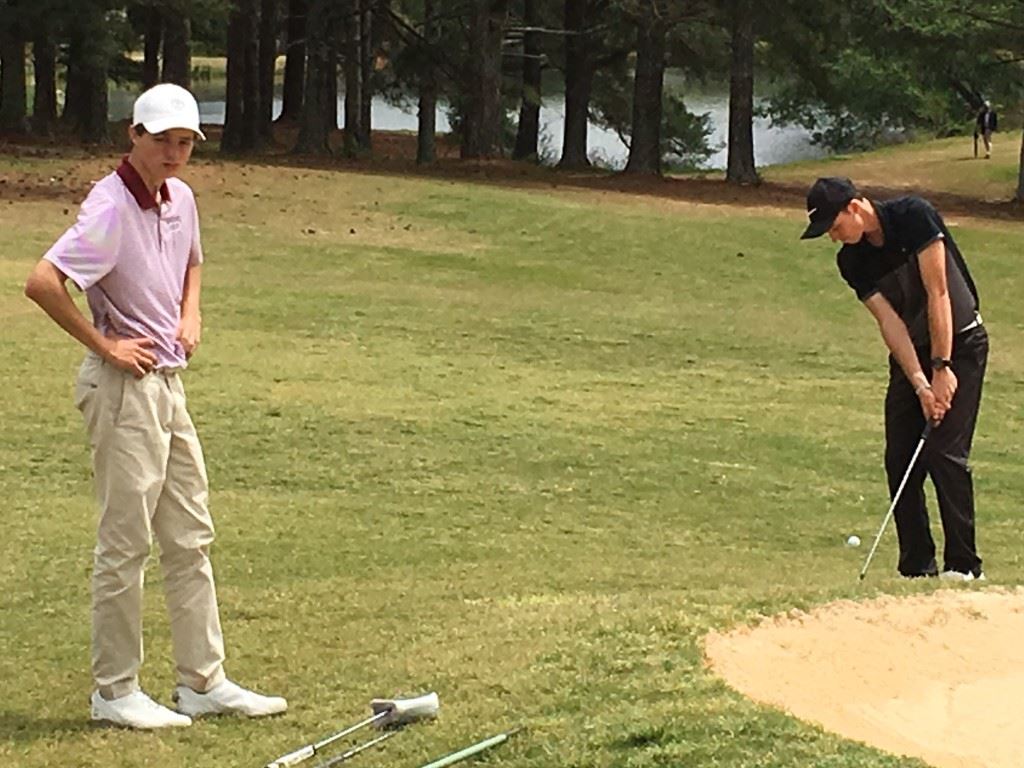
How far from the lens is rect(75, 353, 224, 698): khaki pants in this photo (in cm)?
500

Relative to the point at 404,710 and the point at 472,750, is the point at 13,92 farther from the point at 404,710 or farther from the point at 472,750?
the point at 472,750

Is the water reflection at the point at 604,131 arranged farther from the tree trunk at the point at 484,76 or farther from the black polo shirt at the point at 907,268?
the black polo shirt at the point at 907,268

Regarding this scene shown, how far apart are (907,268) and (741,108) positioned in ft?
82.5

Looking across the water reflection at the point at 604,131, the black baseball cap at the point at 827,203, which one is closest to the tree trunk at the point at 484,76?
the water reflection at the point at 604,131

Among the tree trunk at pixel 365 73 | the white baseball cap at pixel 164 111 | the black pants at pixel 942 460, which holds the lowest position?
the black pants at pixel 942 460

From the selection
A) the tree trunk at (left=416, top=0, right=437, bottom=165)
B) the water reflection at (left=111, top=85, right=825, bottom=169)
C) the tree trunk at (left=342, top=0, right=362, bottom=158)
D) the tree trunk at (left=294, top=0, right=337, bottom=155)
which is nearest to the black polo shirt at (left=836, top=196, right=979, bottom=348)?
the tree trunk at (left=294, top=0, right=337, bottom=155)

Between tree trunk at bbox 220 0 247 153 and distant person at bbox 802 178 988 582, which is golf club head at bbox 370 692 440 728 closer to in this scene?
distant person at bbox 802 178 988 582

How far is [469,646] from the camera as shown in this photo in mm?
5871

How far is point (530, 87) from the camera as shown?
3984cm

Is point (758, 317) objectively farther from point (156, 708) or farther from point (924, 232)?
point (156, 708)

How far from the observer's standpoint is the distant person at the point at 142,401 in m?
4.94

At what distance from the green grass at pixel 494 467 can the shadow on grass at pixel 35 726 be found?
17 millimetres

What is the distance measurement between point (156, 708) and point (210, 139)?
114ft

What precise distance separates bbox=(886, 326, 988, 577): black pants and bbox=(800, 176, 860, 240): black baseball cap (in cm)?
76
